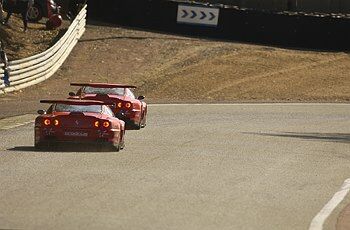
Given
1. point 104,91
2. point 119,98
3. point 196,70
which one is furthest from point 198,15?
point 119,98

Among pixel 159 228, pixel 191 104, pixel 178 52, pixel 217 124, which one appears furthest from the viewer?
pixel 178 52

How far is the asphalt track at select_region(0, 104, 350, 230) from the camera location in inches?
506

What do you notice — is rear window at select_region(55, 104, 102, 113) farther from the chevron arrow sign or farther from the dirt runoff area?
the chevron arrow sign

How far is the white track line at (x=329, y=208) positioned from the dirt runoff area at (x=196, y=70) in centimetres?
2050

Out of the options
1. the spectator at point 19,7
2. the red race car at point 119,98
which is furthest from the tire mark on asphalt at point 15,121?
the spectator at point 19,7

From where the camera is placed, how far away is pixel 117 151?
21.2m

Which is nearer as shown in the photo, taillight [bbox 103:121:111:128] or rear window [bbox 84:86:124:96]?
taillight [bbox 103:121:111:128]

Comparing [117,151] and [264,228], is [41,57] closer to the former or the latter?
[117,151]

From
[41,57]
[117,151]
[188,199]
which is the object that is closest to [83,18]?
[41,57]

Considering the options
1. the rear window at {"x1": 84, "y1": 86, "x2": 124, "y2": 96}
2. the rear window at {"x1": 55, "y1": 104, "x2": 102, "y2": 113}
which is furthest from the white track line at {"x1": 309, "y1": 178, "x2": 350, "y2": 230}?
the rear window at {"x1": 84, "y1": 86, "x2": 124, "y2": 96}

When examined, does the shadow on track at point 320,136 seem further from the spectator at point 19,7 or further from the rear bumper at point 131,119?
the spectator at point 19,7

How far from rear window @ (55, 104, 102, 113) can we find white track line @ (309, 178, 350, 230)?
5.47m

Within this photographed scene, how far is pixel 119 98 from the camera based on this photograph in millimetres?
25984

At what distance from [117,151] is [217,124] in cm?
905
